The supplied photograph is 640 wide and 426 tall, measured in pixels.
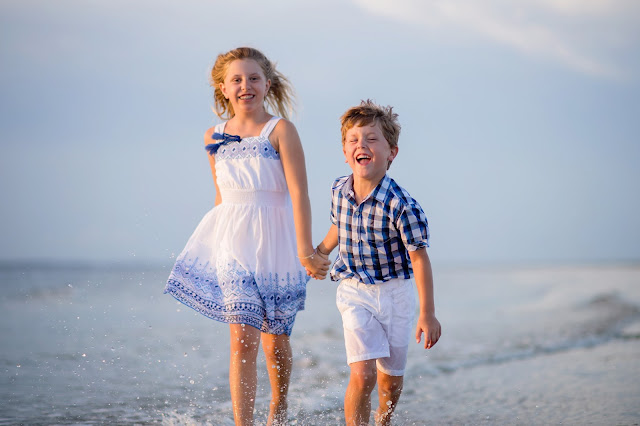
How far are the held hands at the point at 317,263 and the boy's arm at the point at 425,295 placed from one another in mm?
547

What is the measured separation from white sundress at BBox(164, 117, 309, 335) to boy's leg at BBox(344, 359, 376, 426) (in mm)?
585

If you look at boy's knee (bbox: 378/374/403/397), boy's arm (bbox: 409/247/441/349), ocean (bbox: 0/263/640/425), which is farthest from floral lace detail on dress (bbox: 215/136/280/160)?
ocean (bbox: 0/263/640/425)

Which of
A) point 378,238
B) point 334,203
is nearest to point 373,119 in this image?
point 334,203

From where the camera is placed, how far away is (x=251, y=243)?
3.60 m

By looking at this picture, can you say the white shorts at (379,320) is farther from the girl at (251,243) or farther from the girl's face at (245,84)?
the girl's face at (245,84)

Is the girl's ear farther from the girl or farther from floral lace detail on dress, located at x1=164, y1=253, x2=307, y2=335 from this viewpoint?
floral lace detail on dress, located at x1=164, y1=253, x2=307, y2=335

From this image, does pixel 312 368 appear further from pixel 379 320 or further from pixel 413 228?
pixel 413 228

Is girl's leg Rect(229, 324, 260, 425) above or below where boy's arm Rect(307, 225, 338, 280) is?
below

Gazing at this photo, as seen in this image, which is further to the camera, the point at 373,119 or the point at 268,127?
the point at 268,127

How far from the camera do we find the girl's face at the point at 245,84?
3.69m

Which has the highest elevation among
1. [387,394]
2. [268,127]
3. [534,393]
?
[268,127]

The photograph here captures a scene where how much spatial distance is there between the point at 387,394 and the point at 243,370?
720mm

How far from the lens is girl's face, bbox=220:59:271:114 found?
12.1ft

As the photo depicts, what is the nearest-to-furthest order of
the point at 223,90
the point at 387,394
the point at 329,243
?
1. the point at 387,394
2. the point at 329,243
3. the point at 223,90
